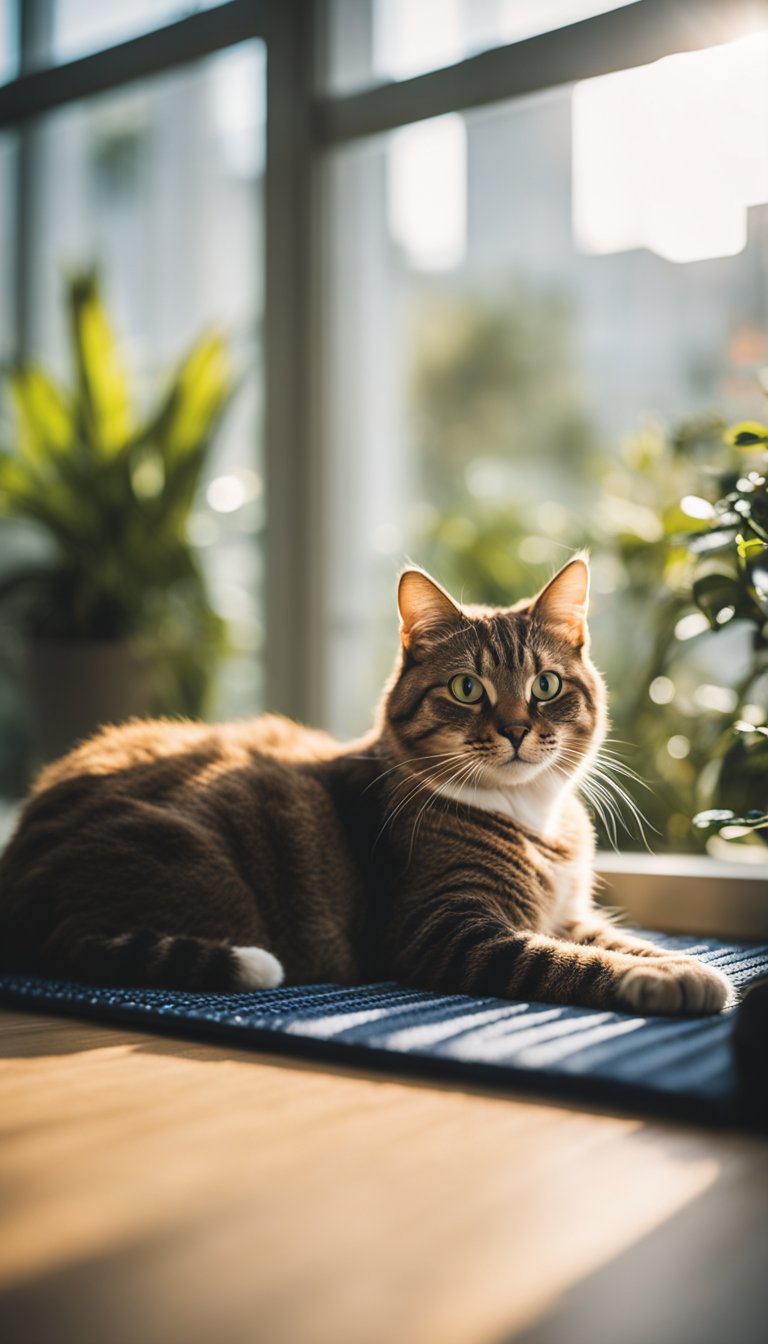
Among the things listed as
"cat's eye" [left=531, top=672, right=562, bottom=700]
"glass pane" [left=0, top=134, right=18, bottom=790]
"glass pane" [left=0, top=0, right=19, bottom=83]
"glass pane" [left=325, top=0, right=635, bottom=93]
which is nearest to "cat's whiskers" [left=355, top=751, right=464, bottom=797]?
"cat's eye" [left=531, top=672, right=562, bottom=700]

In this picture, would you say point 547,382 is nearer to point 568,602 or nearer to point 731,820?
point 568,602

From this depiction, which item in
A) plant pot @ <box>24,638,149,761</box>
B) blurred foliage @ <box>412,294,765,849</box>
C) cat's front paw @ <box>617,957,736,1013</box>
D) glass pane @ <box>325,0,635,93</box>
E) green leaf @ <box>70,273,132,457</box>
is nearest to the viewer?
cat's front paw @ <box>617,957,736,1013</box>

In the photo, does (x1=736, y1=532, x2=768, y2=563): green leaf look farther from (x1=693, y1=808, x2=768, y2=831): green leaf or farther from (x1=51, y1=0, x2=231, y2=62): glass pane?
(x1=51, y1=0, x2=231, y2=62): glass pane

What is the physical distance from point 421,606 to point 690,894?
894 millimetres

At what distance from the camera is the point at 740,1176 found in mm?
1037

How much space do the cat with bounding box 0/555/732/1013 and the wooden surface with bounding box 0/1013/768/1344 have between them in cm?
36

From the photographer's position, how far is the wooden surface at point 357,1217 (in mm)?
794

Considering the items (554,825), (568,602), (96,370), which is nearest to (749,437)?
(568,602)

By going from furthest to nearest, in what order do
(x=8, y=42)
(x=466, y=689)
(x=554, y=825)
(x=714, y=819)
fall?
1. (x=8, y=42)
2. (x=554, y=825)
3. (x=466, y=689)
4. (x=714, y=819)

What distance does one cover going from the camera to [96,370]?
10.8 ft

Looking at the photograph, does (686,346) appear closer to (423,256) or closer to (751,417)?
(751,417)

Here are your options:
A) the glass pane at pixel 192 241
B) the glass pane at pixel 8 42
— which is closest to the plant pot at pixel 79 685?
the glass pane at pixel 192 241

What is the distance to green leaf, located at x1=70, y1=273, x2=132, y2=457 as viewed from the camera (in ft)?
10.8

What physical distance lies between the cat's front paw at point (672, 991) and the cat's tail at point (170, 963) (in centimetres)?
47
